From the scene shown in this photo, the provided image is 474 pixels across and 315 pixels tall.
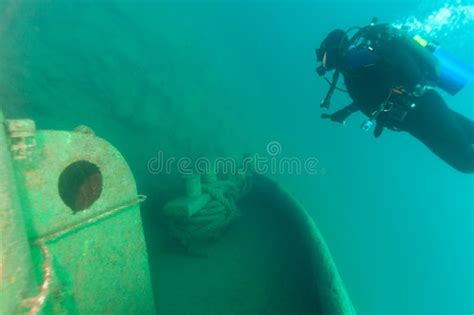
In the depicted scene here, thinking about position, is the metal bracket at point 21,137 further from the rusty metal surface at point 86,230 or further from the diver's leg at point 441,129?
the diver's leg at point 441,129

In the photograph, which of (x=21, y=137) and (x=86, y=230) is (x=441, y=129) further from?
(x=21, y=137)

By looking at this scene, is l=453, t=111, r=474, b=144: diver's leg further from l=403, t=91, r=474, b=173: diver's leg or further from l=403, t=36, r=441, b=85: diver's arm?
l=403, t=36, r=441, b=85: diver's arm

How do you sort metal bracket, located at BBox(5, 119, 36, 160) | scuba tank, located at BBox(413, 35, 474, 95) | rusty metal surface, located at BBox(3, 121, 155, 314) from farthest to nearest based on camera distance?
scuba tank, located at BBox(413, 35, 474, 95)
rusty metal surface, located at BBox(3, 121, 155, 314)
metal bracket, located at BBox(5, 119, 36, 160)

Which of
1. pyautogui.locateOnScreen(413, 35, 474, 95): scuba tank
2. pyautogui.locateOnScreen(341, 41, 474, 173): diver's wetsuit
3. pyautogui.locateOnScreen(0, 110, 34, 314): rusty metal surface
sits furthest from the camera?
pyautogui.locateOnScreen(413, 35, 474, 95): scuba tank

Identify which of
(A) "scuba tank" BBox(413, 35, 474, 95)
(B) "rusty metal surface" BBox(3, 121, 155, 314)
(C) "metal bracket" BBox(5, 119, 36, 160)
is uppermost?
(A) "scuba tank" BBox(413, 35, 474, 95)

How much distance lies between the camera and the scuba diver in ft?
11.6

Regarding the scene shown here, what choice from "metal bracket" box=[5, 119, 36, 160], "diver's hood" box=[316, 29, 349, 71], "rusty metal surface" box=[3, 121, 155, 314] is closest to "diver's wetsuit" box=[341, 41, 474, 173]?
"diver's hood" box=[316, 29, 349, 71]

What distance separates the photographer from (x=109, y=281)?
2.22m

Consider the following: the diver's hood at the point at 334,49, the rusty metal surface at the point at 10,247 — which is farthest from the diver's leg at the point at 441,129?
the rusty metal surface at the point at 10,247

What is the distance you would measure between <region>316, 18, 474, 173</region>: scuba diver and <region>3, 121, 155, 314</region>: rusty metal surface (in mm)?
2684

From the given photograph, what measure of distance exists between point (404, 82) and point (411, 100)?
0.23 metres

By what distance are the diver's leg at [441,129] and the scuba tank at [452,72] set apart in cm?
24

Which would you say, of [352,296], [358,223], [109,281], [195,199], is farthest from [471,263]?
[109,281]

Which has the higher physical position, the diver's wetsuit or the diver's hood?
the diver's hood
